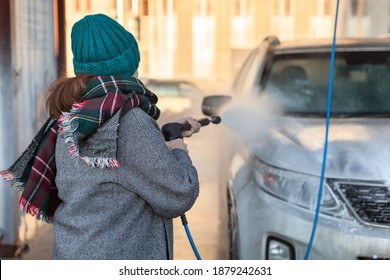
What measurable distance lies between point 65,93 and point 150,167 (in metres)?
0.38

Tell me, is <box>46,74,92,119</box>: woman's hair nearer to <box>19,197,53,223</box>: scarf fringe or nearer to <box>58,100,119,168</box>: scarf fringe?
<box>58,100,119,168</box>: scarf fringe

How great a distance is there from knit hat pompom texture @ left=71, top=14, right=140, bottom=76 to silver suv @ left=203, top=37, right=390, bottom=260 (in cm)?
160

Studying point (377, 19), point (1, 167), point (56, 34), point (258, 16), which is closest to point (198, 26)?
point (258, 16)

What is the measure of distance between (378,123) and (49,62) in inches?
130

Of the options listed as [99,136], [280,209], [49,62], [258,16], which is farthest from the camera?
[258,16]

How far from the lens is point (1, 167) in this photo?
496 cm

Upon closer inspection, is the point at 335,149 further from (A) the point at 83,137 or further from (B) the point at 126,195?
(A) the point at 83,137

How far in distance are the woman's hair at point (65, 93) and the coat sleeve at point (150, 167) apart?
0.18m

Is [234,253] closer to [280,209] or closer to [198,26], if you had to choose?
[280,209]

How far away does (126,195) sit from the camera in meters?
2.42

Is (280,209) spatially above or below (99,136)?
below

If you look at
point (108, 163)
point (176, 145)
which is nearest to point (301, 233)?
point (176, 145)

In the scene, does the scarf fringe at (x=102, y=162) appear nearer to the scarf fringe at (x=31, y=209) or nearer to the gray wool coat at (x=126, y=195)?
the gray wool coat at (x=126, y=195)

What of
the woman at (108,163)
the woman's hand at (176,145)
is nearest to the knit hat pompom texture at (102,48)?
the woman at (108,163)
